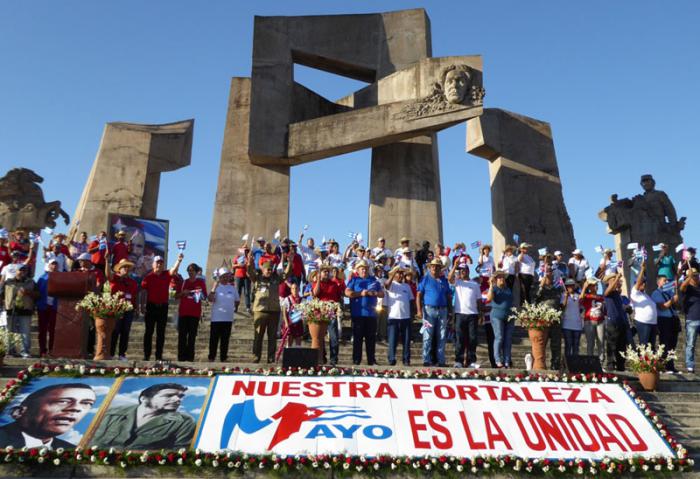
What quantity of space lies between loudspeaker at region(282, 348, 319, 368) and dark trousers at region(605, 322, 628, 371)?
4851 millimetres

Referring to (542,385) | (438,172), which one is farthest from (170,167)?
(542,385)

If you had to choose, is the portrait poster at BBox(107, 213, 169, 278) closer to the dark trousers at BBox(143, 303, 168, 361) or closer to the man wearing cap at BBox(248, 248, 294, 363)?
the dark trousers at BBox(143, 303, 168, 361)

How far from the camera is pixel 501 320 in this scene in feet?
32.8

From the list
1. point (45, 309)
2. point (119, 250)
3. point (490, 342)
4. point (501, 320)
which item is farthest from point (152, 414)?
point (119, 250)

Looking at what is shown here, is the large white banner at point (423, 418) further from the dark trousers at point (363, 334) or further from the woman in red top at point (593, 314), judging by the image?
the woman in red top at point (593, 314)

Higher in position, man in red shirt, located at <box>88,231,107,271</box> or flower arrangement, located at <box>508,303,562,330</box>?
man in red shirt, located at <box>88,231,107,271</box>

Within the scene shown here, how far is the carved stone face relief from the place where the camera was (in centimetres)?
1848

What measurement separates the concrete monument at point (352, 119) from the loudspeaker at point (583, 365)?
1099cm

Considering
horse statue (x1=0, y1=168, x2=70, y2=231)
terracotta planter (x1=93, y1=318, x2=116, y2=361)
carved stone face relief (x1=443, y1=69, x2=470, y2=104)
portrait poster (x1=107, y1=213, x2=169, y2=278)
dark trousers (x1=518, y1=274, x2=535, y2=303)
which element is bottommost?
terracotta planter (x1=93, y1=318, x2=116, y2=361)

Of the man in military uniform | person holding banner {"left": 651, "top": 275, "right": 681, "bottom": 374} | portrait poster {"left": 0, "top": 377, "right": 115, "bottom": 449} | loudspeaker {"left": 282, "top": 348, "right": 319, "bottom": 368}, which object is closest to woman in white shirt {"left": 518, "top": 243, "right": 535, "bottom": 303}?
person holding banner {"left": 651, "top": 275, "right": 681, "bottom": 374}

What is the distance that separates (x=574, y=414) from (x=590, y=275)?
4220mm

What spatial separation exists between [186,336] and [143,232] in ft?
26.0

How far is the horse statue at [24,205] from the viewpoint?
20.4m

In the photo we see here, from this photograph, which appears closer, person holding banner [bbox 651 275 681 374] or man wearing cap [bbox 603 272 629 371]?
man wearing cap [bbox 603 272 629 371]
